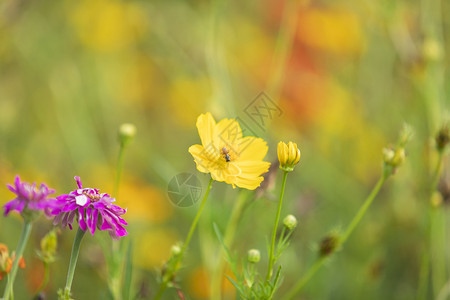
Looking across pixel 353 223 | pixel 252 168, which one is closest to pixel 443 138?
pixel 353 223

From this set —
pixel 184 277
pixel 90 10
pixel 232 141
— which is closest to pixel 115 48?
pixel 90 10

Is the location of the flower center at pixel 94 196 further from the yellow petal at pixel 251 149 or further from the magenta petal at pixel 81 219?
the yellow petal at pixel 251 149

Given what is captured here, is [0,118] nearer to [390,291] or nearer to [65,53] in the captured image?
[65,53]

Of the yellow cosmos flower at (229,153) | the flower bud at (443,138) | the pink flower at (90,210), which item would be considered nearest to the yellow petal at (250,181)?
the yellow cosmos flower at (229,153)

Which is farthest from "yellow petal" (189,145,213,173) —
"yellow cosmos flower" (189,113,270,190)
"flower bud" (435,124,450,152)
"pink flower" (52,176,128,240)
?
"flower bud" (435,124,450,152)

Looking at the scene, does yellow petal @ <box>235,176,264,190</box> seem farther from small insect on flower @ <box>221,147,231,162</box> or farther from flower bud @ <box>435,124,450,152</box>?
flower bud @ <box>435,124,450,152</box>

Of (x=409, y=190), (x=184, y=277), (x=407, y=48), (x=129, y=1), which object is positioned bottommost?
(x=184, y=277)
